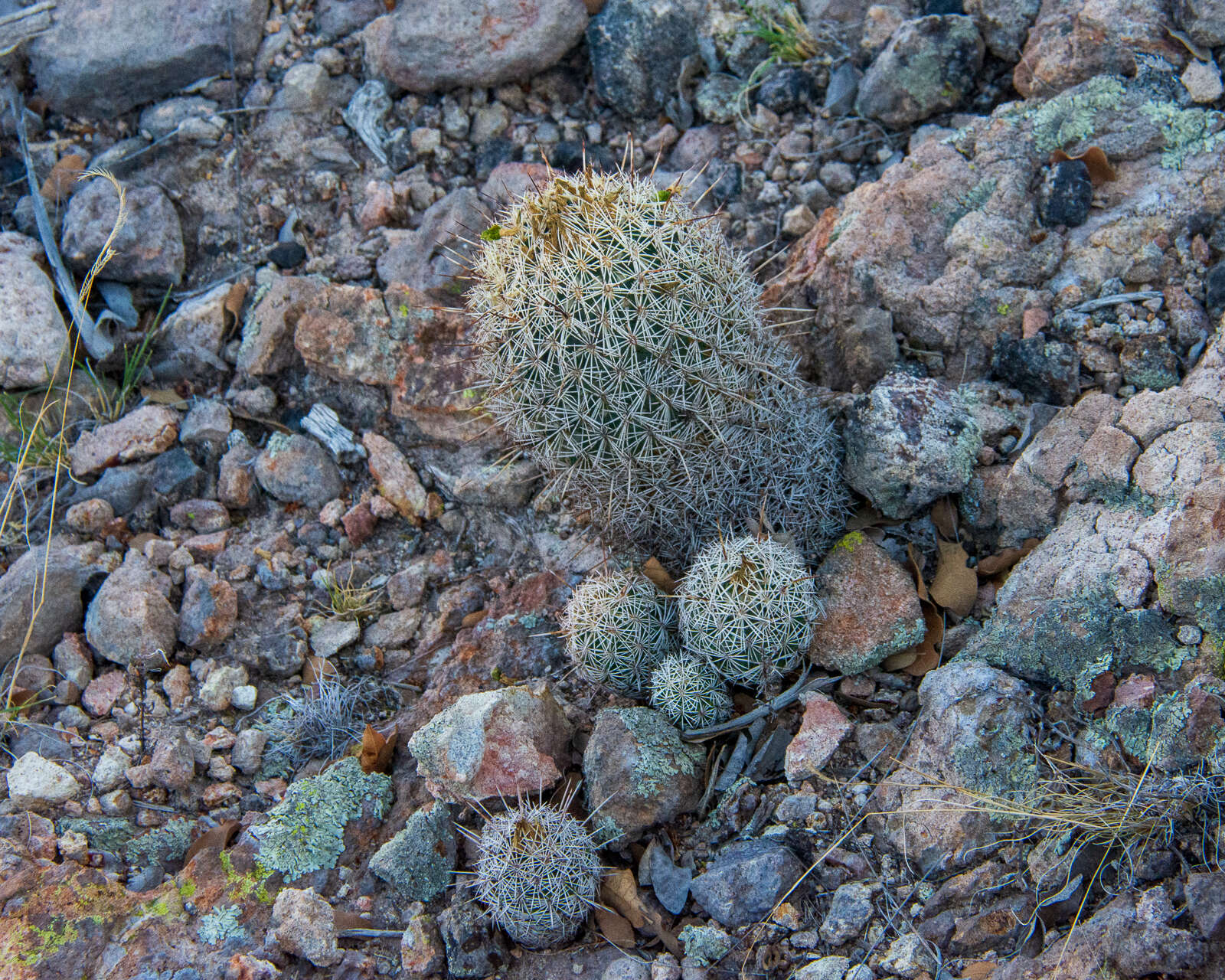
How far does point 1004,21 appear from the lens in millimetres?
3850

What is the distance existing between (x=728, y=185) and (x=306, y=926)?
3531mm

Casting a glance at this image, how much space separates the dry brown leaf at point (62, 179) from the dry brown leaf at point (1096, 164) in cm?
467

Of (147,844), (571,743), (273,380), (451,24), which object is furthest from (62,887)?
(451,24)

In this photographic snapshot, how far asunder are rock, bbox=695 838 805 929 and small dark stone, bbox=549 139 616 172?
3.29 metres

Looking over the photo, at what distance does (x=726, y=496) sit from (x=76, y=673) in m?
2.56

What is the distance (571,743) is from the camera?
10.1ft

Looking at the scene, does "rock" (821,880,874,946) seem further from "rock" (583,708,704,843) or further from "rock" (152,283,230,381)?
"rock" (152,283,230,381)

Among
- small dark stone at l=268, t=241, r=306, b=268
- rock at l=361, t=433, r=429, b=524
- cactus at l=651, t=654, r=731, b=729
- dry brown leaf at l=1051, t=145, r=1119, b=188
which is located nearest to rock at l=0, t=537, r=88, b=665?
rock at l=361, t=433, r=429, b=524

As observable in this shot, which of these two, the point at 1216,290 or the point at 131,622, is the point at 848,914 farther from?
the point at 131,622

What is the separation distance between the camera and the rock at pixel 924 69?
390 cm

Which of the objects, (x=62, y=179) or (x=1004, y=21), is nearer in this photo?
(x=1004, y=21)

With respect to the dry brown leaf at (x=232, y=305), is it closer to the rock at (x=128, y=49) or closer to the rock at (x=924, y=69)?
the rock at (x=128, y=49)

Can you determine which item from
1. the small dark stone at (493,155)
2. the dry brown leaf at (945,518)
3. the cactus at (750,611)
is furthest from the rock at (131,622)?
the dry brown leaf at (945,518)

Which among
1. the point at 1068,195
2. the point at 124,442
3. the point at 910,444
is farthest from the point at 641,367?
the point at 124,442
